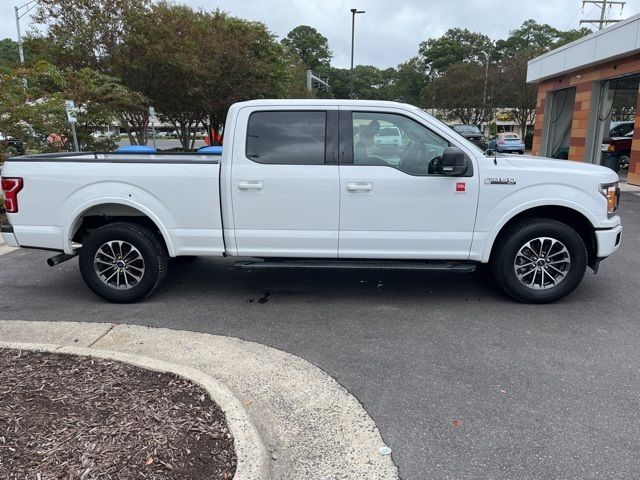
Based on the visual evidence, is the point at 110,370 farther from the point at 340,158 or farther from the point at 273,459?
the point at 340,158

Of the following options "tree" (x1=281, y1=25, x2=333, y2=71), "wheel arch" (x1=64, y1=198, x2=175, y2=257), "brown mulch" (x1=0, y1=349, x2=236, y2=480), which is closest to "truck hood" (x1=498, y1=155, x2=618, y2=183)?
"wheel arch" (x1=64, y1=198, x2=175, y2=257)

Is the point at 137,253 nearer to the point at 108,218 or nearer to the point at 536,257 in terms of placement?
the point at 108,218

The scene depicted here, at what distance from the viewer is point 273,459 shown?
2977 millimetres

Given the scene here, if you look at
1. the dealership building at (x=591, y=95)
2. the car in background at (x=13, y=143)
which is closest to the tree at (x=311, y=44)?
the dealership building at (x=591, y=95)

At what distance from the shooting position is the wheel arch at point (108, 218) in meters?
5.32

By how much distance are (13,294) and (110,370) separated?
2944 millimetres

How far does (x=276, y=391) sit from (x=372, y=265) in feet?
6.56

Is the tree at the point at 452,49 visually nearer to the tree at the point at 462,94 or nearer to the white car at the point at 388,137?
the tree at the point at 462,94

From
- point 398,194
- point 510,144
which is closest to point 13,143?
point 398,194

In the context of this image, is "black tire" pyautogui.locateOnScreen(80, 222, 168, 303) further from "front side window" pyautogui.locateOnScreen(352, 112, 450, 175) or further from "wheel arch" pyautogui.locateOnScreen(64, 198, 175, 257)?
"front side window" pyautogui.locateOnScreen(352, 112, 450, 175)

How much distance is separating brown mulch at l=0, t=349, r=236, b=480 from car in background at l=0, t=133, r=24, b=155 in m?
8.73

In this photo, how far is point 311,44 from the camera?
311ft

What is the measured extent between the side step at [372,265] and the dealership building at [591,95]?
13.2 metres

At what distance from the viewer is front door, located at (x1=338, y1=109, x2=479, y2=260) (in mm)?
5145
